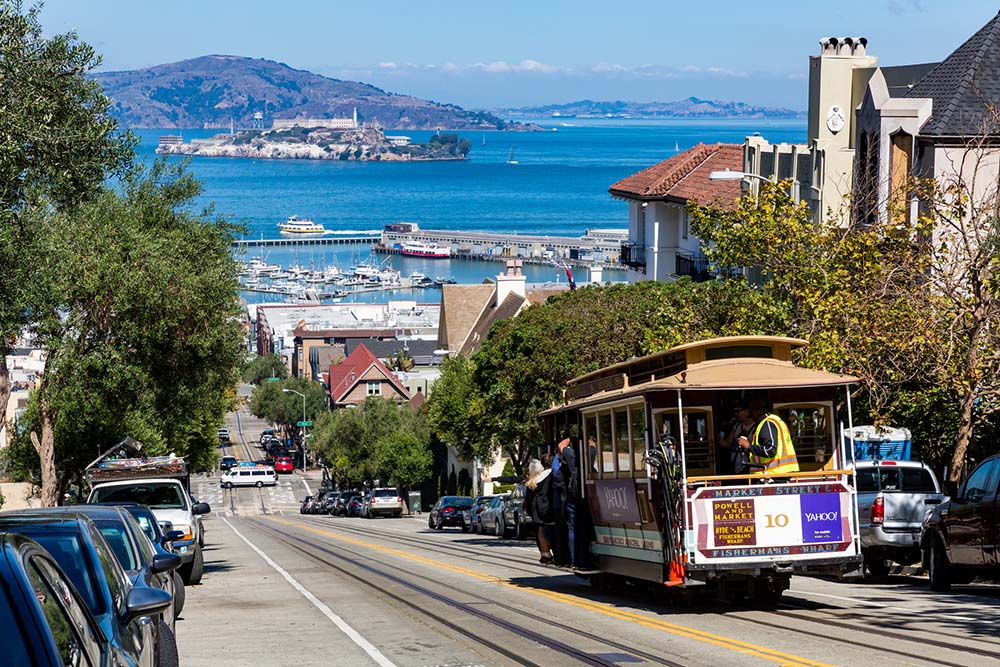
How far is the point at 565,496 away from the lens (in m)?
19.4

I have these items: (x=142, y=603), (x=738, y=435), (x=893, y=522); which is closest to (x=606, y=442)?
(x=738, y=435)

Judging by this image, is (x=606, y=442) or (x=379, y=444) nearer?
(x=606, y=442)

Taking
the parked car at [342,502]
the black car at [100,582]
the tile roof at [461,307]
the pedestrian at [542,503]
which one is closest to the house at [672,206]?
the parked car at [342,502]

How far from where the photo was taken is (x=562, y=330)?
37750 millimetres

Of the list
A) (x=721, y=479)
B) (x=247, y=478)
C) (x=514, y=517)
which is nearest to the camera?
(x=721, y=479)

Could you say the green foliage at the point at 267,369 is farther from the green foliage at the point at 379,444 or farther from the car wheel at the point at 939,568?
the car wheel at the point at 939,568

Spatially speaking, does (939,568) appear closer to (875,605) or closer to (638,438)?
(875,605)

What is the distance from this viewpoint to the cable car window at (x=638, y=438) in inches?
644

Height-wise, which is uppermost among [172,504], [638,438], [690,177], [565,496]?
[690,177]

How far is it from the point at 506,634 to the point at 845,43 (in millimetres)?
31814

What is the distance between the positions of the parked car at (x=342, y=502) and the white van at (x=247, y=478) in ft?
83.5

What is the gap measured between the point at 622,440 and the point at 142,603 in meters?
9.81

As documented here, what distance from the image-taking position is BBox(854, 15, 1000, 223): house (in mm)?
31844

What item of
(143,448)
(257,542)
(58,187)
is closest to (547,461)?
(58,187)
